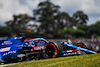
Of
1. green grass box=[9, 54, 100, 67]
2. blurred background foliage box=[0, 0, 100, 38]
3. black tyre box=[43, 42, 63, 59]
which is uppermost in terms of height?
blurred background foliage box=[0, 0, 100, 38]

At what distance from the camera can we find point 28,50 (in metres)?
7.34

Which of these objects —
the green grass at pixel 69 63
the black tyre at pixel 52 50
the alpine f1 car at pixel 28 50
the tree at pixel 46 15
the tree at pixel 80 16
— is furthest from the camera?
the tree at pixel 80 16

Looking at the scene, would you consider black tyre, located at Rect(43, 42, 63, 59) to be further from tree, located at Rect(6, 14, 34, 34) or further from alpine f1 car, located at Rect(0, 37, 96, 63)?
tree, located at Rect(6, 14, 34, 34)

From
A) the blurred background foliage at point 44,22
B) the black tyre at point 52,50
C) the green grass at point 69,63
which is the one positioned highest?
the blurred background foliage at point 44,22

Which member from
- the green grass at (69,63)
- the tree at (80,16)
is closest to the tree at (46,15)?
the tree at (80,16)

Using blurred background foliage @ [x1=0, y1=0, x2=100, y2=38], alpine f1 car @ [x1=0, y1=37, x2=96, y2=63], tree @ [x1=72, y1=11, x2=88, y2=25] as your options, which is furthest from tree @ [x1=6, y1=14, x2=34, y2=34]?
alpine f1 car @ [x1=0, y1=37, x2=96, y2=63]

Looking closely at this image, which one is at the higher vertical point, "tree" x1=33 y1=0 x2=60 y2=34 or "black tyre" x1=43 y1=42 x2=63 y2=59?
"tree" x1=33 y1=0 x2=60 y2=34

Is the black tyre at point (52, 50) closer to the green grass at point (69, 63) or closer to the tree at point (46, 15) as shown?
the green grass at point (69, 63)

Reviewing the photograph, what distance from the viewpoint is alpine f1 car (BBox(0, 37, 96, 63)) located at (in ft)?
22.8

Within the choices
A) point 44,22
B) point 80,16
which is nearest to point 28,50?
point 44,22

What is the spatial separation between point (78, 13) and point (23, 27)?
3707 centimetres

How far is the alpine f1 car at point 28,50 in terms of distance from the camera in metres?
6.95

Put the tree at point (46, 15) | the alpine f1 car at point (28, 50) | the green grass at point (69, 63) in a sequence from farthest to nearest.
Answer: the tree at point (46, 15) < the alpine f1 car at point (28, 50) < the green grass at point (69, 63)

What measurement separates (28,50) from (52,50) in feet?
3.99
